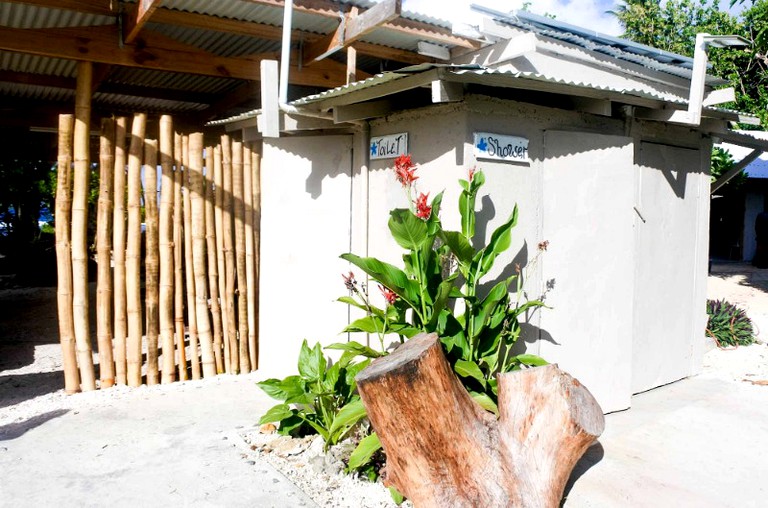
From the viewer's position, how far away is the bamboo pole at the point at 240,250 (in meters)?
6.25

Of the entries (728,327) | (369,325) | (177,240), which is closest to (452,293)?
(369,325)

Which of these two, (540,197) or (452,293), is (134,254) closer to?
(452,293)

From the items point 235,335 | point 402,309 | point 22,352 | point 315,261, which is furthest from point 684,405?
point 22,352

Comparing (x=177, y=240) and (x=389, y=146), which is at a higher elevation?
(x=389, y=146)

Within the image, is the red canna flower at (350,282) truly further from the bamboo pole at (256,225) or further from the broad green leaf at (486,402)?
the bamboo pole at (256,225)

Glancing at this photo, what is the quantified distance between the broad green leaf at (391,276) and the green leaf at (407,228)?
0.59ft

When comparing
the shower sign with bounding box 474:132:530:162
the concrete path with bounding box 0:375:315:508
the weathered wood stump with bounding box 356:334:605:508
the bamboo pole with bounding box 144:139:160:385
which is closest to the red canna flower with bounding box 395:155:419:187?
the shower sign with bounding box 474:132:530:162

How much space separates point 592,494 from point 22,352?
637 cm

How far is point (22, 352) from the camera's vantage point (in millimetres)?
7414

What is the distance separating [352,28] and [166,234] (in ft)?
7.85

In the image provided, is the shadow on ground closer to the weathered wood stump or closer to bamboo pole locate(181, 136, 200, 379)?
bamboo pole locate(181, 136, 200, 379)

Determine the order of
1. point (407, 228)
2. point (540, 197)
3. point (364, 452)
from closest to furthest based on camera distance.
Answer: point (364, 452)
point (407, 228)
point (540, 197)

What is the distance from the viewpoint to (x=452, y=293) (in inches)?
160

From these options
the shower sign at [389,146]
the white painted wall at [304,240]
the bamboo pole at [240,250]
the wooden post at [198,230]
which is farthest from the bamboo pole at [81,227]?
the shower sign at [389,146]
